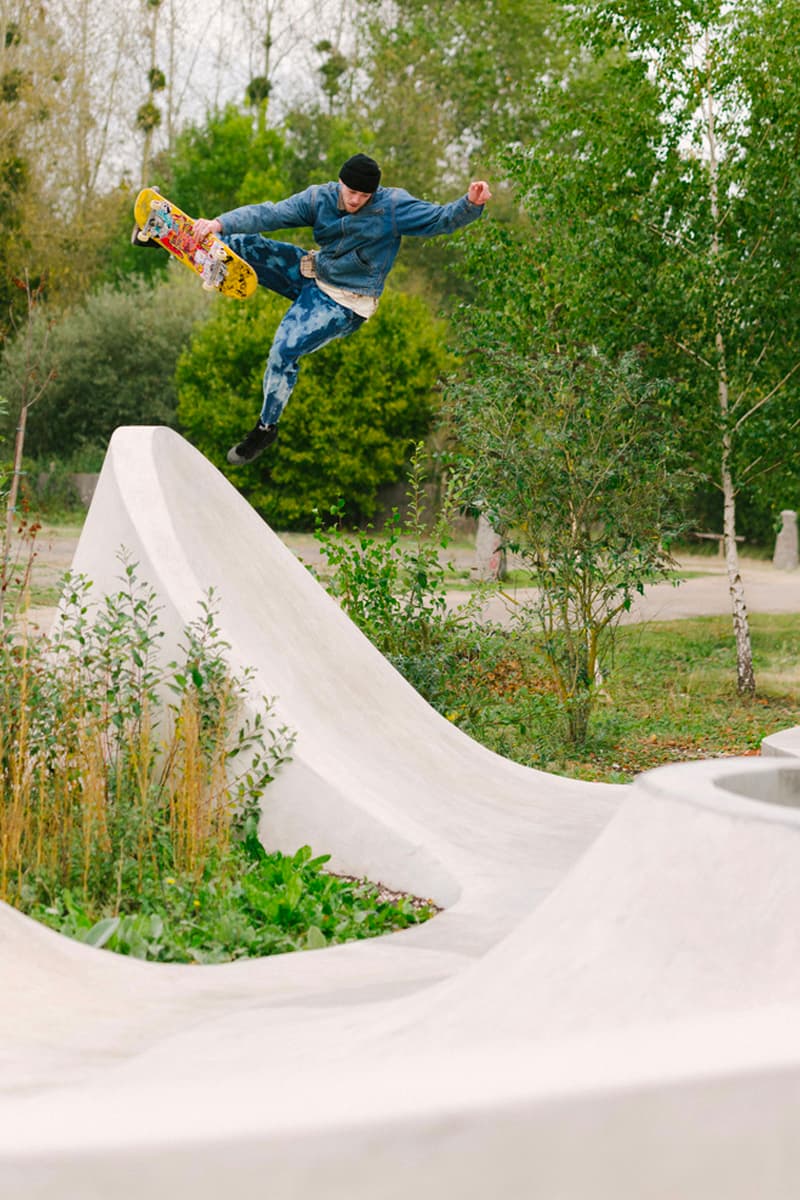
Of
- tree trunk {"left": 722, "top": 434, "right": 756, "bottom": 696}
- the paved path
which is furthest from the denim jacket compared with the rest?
the paved path

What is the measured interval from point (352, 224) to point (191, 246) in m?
0.84

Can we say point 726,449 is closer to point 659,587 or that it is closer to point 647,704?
point 647,704

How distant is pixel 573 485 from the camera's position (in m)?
8.72

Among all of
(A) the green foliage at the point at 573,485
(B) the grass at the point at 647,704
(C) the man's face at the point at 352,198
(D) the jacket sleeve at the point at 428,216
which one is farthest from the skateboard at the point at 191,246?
(B) the grass at the point at 647,704

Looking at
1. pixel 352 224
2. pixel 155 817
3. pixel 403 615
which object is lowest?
pixel 155 817

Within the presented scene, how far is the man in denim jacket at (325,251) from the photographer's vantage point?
21.4 ft

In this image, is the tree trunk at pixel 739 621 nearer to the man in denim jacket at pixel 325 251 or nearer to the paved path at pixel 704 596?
the paved path at pixel 704 596

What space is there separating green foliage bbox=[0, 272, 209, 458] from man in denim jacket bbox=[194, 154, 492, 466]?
16485 millimetres

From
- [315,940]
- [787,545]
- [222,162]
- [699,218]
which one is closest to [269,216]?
[315,940]

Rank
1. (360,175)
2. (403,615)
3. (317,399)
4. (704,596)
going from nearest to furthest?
(360,175) → (403,615) → (704,596) → (317,399)

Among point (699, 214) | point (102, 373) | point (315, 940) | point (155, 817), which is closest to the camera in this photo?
point (315, 940)

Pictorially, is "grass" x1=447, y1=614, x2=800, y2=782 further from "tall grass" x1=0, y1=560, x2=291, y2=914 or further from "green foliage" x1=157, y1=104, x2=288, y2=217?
"green foliage" x1=157, y1=104, x2=288, y2=217

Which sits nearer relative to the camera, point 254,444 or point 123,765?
point 123,765

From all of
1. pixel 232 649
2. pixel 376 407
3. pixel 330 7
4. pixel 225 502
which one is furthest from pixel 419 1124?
pixel 330 7
